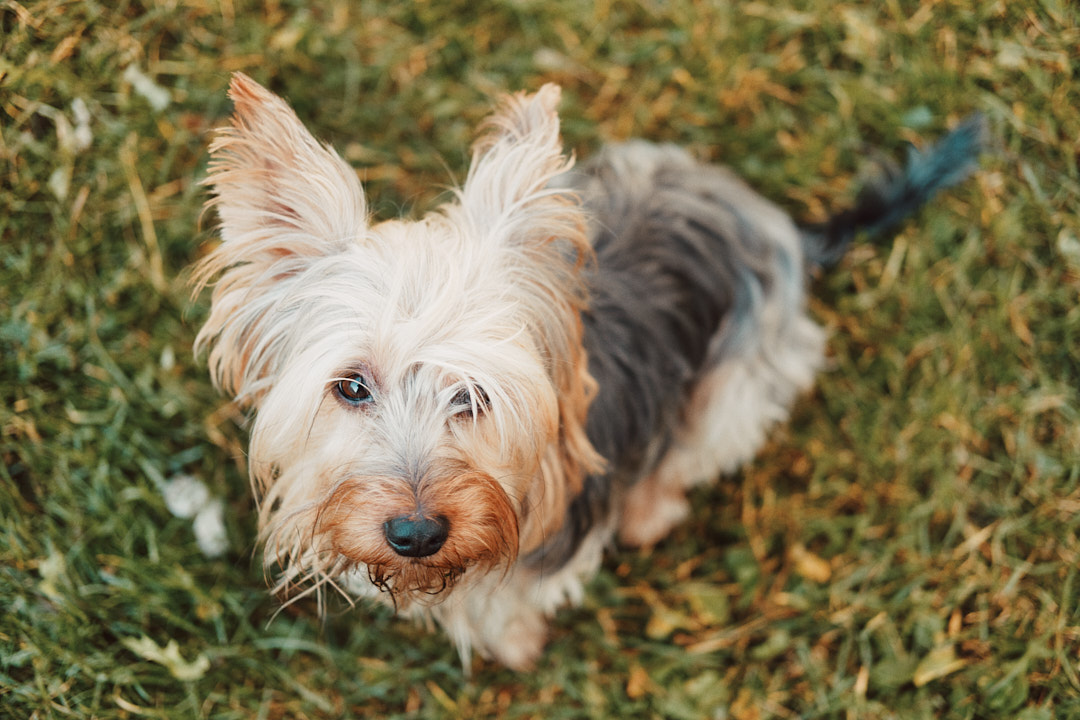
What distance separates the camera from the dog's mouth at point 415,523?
179 centimetres

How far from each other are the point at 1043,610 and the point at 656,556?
57.6 inches

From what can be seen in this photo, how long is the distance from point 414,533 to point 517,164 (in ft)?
2.94

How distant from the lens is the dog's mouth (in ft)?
5.88

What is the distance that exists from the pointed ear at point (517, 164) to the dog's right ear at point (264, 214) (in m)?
0.29

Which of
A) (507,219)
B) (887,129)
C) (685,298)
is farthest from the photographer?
(887,129)

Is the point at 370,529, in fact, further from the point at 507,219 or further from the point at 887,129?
the point at 887,129

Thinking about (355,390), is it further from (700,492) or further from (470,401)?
(700,492)

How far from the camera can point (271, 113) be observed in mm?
1738

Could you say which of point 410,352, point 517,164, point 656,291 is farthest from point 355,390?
point 656,291

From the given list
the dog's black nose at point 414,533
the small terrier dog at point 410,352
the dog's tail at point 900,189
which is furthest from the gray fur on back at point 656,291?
the dog's black nose at point 414,533

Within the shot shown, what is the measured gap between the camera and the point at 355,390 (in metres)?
1.91

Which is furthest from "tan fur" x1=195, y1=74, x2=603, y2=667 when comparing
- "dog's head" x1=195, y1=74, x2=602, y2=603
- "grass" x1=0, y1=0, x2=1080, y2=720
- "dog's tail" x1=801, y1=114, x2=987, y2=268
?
"dog's tail" x1=801, y1=114, x2=987, y2=268

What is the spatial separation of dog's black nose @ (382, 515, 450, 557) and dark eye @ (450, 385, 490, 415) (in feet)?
0.90

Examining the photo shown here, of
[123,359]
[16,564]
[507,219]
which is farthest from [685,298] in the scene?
[16,564]
